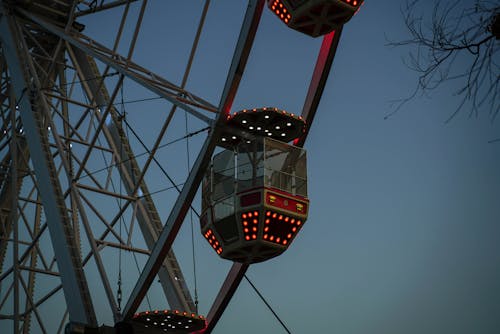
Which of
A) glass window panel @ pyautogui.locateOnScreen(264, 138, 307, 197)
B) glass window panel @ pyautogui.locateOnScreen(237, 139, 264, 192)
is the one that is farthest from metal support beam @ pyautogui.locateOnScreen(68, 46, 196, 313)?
glass window panel @ pyautogui.locateOnScreen(264, 138, 307, 197)

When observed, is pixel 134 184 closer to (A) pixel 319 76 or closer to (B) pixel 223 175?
(B) pixel 223 175

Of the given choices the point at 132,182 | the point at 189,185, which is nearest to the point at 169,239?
the point at 189,185

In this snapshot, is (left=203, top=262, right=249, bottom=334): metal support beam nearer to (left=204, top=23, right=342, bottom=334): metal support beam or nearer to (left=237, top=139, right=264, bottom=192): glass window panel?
(left=204, top=23, right=342, bottom=334): metal support beam

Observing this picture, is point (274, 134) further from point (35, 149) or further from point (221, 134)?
point (35, 149)

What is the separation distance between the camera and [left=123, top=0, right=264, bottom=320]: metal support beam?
15.3 m

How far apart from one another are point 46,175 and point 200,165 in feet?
18.5

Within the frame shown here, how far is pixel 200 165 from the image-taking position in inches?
619

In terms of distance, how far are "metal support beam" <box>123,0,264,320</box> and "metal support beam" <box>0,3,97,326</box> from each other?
1248 millimetres

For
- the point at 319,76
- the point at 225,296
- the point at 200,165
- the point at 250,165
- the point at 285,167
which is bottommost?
the point at 225,296

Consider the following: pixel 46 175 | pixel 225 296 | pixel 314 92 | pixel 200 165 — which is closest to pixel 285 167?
pixel 314 92

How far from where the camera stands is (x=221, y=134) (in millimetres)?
16156

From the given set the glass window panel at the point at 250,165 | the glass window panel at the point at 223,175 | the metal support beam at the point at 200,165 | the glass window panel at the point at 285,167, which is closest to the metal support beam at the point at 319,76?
the glass window panel at the point at 285,167

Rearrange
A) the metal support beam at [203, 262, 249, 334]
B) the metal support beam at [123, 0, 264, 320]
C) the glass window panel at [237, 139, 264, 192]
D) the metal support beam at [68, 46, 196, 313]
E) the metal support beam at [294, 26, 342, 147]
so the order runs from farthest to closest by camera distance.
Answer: the metal support beam at [68, 46, 196, 313], the metal support beam at [203, 262, 249, 334], the metal support beam at [294, 26, 342, 147], the glass window panel at [237, 139, 264, 192], the metal support beam at [123, 0, 264, 320]

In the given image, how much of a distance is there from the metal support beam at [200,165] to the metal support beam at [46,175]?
4.09ft
